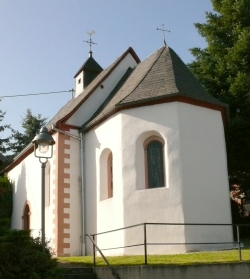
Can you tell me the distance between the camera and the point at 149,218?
14.3 metres

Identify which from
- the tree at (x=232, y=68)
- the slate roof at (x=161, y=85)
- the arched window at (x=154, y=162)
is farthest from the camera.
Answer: the tree at (x=232, y=68)

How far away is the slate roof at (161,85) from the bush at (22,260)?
25.2ft

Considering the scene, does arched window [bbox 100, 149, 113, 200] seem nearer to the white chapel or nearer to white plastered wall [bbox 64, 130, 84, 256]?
the white chapel

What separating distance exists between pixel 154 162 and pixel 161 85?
9.29 feet

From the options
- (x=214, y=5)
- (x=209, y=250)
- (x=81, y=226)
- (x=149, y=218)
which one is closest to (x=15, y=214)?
(x=81, y=226)

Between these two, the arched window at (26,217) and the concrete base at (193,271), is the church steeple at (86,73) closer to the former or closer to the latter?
the arched window at (26,217)

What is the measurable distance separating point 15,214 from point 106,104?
31.2ft

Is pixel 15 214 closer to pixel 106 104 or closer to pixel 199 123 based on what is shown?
pixel 106 104

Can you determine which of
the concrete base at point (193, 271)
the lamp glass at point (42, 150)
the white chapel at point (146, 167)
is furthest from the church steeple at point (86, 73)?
the concrete base at point (193, 271)

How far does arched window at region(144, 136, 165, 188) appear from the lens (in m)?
15.0

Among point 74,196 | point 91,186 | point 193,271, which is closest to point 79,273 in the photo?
point 193,271

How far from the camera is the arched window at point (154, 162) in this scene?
1498cm

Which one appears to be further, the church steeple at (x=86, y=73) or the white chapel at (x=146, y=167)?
the church steeple at (x=86, y=73)

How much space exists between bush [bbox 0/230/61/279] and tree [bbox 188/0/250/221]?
12.2 metres
